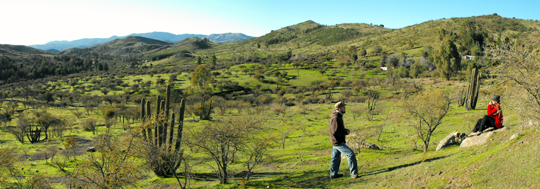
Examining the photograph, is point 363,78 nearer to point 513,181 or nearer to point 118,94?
point 118,94

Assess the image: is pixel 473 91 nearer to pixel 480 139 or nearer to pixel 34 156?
pixel 480 139

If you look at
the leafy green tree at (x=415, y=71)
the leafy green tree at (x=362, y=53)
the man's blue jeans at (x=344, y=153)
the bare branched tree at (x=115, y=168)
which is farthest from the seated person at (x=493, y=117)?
the leafy green tree at (x=362, y=53)

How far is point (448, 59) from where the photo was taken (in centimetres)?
7244

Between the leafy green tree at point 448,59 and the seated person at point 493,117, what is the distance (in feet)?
236

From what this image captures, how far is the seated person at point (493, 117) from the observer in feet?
38.4

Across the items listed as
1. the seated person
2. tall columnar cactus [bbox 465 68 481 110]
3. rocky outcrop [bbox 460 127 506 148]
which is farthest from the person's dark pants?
tall columnar cactus [bbox 465 68 481 110]

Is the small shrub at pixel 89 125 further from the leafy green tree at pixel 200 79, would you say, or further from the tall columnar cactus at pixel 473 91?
the tall columnar cactus at pixel 473 91

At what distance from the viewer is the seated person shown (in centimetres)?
1172

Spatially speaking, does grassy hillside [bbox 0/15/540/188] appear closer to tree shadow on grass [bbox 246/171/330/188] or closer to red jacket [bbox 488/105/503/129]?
tree shadow on grass [bbox 246/171/330/188]

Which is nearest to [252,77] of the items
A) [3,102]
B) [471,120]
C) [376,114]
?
[376,114]

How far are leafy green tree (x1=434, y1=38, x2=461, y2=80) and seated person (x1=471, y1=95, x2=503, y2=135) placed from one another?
71900 millimetres

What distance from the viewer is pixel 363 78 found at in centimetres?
10169

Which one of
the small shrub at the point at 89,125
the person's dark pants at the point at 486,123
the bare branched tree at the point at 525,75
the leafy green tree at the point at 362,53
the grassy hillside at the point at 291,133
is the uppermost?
the leafy green tree at the point at 362,53

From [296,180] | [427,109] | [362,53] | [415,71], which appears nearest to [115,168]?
[296,180]
